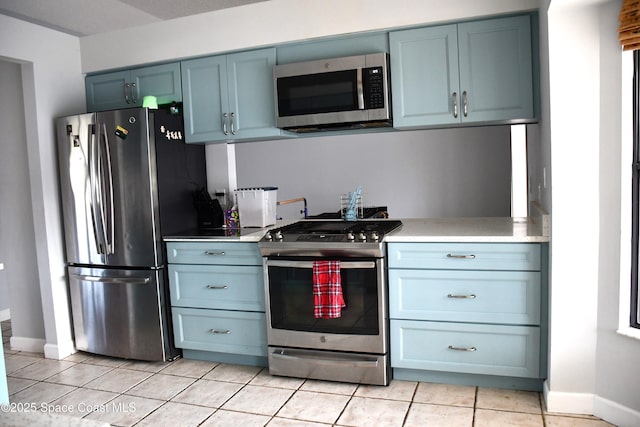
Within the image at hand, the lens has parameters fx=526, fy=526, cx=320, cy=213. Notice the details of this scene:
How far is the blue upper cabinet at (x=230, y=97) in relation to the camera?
3387 millimetres

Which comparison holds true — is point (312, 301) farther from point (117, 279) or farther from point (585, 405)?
point (585, 405)

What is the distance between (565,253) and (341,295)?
3.79 feet

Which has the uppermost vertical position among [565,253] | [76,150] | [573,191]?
[76,150]

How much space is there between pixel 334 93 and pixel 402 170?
3.55 m

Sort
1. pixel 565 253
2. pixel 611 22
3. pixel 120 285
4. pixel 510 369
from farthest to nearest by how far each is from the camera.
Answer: pixel 120 285 → pixel 510 369 → pixel 565 253 → pixel 611 22

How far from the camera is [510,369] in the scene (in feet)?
9.02

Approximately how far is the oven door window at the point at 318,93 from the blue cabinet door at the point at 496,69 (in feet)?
2.12

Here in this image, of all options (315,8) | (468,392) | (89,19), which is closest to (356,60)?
(315,8)

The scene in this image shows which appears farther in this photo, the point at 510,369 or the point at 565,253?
the point at 510,369

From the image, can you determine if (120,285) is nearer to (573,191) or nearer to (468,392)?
(468,392)

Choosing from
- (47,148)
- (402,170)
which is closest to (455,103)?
(47,148)

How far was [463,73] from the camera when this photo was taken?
118 inches

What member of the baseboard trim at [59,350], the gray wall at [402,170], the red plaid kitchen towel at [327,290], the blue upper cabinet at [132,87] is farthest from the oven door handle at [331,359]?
the gray wall at [402,170]

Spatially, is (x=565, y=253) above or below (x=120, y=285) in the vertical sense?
above
